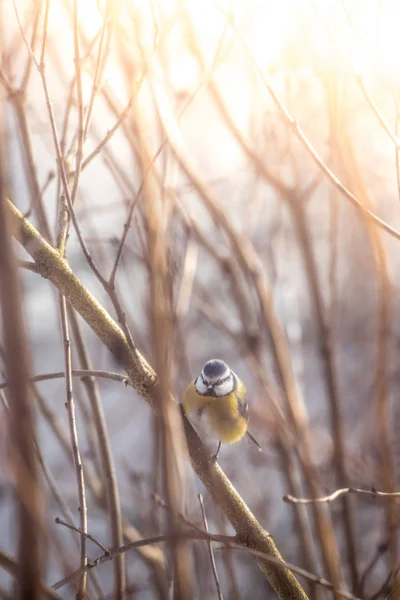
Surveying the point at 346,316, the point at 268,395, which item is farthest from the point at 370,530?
the point at 268,395

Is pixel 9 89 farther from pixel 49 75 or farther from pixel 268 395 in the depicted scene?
Answer: pixel 49 75

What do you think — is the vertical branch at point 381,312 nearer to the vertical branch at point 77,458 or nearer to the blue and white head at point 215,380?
the blue and white head at point 215,380

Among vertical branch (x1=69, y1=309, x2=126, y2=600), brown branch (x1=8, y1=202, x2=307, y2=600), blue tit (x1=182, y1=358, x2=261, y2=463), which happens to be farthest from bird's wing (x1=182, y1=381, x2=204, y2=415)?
brown branch (x1=8, y1=202, x2=307, y2=600)

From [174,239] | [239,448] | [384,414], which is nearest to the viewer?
[384,414]

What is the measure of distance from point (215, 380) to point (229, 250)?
39 cm

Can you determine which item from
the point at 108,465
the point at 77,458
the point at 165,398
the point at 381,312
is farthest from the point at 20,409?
the point at 381,312

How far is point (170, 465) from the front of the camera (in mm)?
469

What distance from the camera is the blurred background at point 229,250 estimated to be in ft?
3.14

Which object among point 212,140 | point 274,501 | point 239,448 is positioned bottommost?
point 274,501

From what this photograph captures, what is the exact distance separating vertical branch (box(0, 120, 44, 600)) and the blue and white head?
3.94 feet

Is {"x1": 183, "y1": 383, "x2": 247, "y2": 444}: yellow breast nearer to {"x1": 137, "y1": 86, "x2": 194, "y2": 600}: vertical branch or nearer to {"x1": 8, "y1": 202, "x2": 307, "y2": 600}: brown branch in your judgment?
{"x1": 8, "y1": 202, "x2": 307, "y2": 600}: brown branch

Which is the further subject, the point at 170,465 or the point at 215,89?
the point at 215,89

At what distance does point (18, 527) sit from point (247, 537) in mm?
633

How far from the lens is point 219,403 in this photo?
5.41ft
